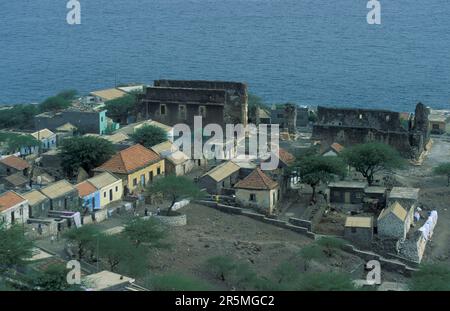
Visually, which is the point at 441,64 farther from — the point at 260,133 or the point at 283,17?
the point at 260,133

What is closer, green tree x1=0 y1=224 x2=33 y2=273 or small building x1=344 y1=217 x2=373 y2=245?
green tree x1=0 y1=224 x2=33 y2=273

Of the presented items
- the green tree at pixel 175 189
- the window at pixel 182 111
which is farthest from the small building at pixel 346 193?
the window at pixel 182 111

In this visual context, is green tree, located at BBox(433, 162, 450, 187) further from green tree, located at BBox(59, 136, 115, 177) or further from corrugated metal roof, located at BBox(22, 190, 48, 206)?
corrugated metal roof, located at BBox(22, 190, 48, 206)

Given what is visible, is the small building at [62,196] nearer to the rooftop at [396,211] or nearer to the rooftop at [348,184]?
the rooftop at [348,184]

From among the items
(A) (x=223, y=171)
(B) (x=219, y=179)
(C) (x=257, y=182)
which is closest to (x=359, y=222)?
(C) (x=257, y=182)

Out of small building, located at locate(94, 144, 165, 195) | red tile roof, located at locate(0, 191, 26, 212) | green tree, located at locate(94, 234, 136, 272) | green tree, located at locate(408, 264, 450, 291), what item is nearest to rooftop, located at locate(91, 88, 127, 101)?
small building, located at locate(94, 144, 165, 195)
